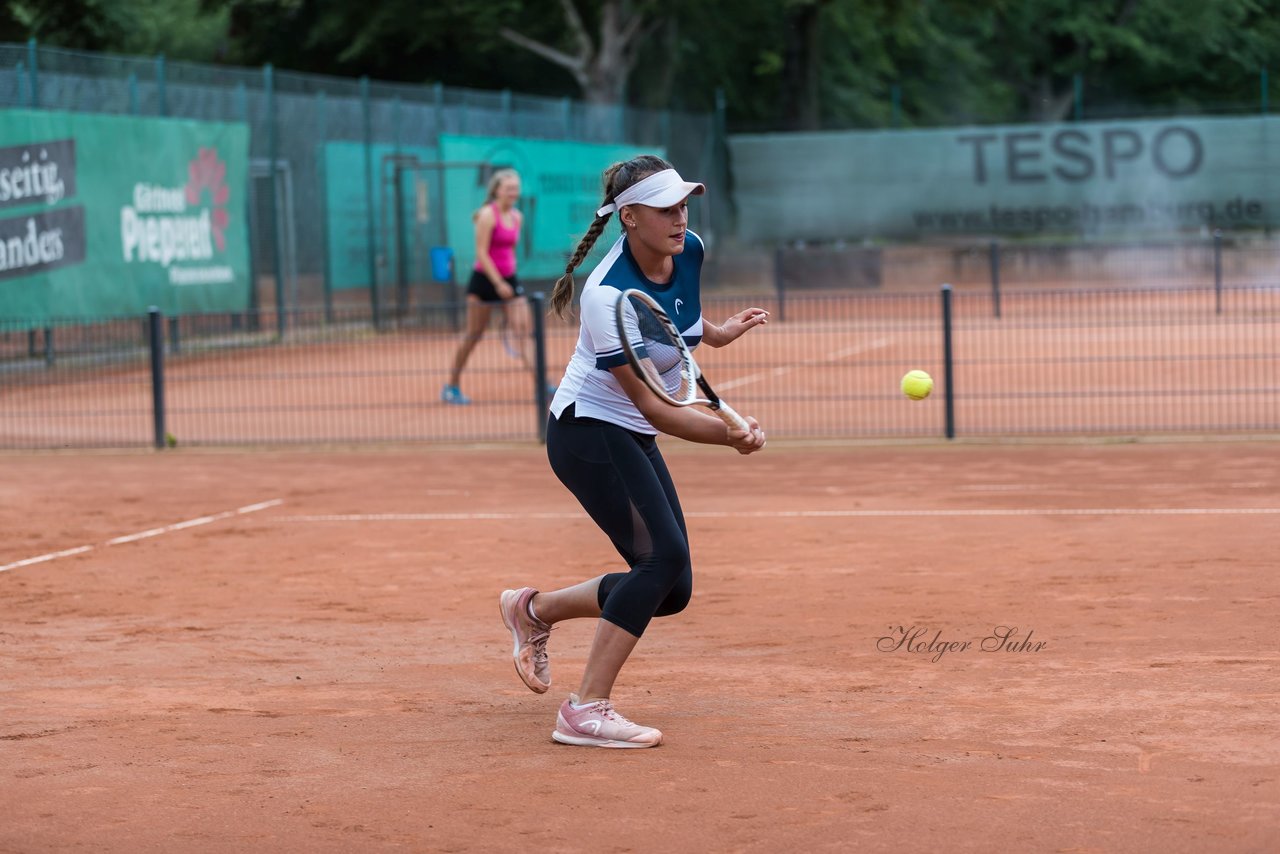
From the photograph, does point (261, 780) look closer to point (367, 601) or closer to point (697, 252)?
point (697, 252)

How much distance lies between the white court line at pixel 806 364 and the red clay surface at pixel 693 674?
18.3 ft

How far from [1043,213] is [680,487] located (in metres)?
25.3

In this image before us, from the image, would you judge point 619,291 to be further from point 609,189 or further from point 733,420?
point 733,420

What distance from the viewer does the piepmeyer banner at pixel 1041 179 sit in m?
34.6

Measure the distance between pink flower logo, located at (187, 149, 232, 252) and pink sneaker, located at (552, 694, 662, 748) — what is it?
1772cm

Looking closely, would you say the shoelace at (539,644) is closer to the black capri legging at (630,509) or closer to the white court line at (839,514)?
the black capri legging at (630,509)

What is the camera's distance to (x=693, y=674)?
6672 millimetres

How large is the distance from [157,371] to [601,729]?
925 centimetres

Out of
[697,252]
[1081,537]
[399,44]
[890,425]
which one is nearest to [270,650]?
[697,252]

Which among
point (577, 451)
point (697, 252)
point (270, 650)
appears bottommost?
point (270, 650)

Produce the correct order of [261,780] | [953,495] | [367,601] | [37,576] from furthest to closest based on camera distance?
[953,495] → [37,576] → [367,601] → [261,780]

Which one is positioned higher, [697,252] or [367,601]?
[697,252]

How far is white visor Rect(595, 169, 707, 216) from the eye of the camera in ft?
18.1

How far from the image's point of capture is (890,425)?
14.8m
